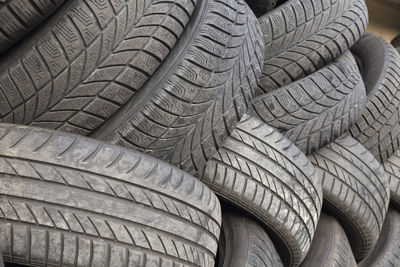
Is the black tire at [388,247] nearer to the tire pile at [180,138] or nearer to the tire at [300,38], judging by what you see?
the tire pile at [180,138]

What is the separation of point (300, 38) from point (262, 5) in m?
0.08

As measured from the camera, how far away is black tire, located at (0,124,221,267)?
574mm


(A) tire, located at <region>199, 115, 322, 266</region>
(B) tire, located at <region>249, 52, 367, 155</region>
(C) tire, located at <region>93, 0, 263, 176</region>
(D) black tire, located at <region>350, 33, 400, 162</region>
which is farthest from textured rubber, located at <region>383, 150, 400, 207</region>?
(C) tire, located at <region>93, 0, 263, 176</region>

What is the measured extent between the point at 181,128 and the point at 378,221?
0.39 meters

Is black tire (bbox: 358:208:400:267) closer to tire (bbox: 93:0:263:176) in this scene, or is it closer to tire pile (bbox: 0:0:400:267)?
tire pile (bbox: 0:0:400:267)

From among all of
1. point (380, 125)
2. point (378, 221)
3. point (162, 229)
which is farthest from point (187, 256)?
point (380, 125)

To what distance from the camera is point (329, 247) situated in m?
0.93

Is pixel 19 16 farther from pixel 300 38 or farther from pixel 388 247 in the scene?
pixel 388 247

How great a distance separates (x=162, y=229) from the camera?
62 centimetres

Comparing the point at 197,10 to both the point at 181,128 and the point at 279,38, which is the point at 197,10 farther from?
the point at 279,38

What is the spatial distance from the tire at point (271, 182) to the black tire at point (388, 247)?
22cm

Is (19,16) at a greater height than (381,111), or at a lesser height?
lesser

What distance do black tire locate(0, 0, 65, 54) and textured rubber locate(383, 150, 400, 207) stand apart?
2.11 ft

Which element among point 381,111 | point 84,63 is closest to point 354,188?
point 381,111
